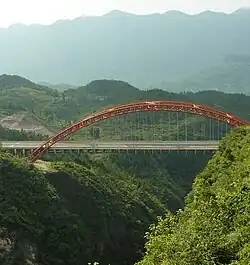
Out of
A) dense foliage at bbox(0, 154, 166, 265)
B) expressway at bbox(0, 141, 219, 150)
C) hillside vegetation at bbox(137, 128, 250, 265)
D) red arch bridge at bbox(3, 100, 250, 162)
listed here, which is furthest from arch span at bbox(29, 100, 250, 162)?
hillside vegetation at bbox(137, 128, 250, 265)

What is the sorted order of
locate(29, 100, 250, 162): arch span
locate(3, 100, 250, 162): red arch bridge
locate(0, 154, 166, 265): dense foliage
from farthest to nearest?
locate(3, 100, 250, 162): red arch bridge → locate(29, 100, 250, 162): arch span → locate(0, 154, 166, 265): dense foliage

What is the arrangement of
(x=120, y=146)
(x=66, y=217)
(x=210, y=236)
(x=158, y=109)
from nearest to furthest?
(x=210, y=236) → (x=66, y=217) → (x=158, y=109) → (x=120, y=146)

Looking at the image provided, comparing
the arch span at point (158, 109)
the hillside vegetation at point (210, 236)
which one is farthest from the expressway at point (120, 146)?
the hillside vegetation at point (210, 236)

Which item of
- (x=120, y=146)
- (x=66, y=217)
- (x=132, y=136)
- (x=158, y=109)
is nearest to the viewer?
(x=66, y=217)

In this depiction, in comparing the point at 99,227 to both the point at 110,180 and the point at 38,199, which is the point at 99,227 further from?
the point at 110,180

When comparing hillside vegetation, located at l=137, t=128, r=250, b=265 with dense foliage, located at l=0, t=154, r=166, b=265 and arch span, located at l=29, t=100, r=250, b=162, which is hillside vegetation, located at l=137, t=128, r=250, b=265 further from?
arch span, located at l=29, t=100, r=250, b=162

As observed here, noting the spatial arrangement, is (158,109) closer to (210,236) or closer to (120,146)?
(120,146)

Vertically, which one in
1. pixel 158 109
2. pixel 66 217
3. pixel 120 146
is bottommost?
pixel 66 217

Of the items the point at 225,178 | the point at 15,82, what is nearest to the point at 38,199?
the point at 225,178

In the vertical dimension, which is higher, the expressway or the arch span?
the arch span

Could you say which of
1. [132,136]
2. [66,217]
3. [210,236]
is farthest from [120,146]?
[210,236]


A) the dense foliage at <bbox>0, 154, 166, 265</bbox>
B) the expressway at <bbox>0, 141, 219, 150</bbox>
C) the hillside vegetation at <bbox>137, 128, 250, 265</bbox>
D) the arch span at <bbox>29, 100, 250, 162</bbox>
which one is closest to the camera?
the hillside vegetation at <bbox>137, 128, 250, 265</bbox>
